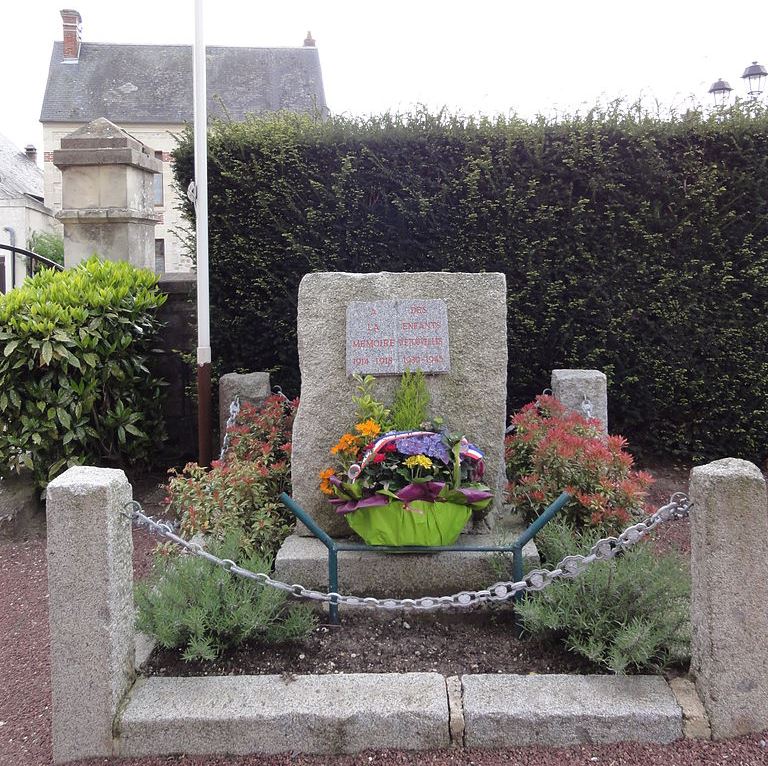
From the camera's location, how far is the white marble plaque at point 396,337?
12.1 feet

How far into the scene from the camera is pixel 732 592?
91.1 inches

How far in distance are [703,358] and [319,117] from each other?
3494 millimetres

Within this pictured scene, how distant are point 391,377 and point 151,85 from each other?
1168 inches

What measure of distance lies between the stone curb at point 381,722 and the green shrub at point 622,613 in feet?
0.50

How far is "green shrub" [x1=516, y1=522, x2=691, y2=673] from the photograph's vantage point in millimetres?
2480

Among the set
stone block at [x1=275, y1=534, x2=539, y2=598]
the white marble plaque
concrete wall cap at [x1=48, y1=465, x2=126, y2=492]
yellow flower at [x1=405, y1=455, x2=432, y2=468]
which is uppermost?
the white marble plaque

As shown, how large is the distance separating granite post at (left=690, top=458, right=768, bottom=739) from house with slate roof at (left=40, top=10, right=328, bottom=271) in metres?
26.5

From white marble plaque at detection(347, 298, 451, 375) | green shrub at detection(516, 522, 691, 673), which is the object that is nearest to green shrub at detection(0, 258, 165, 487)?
white marble plaque at detection(347, 298, 451, 375)

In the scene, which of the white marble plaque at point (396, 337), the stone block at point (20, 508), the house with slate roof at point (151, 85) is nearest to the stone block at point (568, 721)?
the white marble plaque at point (396, 337)

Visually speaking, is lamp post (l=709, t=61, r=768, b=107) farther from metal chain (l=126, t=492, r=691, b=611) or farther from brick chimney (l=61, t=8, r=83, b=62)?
brick chimney (l=61, t=8, r=83, b=62)

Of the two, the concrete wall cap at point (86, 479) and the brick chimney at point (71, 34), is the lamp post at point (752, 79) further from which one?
the brick chimney at point (71, 34)

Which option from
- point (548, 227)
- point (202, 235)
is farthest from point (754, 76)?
point (202, 235)

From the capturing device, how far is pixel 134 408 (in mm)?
5316

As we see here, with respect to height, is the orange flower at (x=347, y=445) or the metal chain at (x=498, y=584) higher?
the orange flower at (x=347, y=445)
